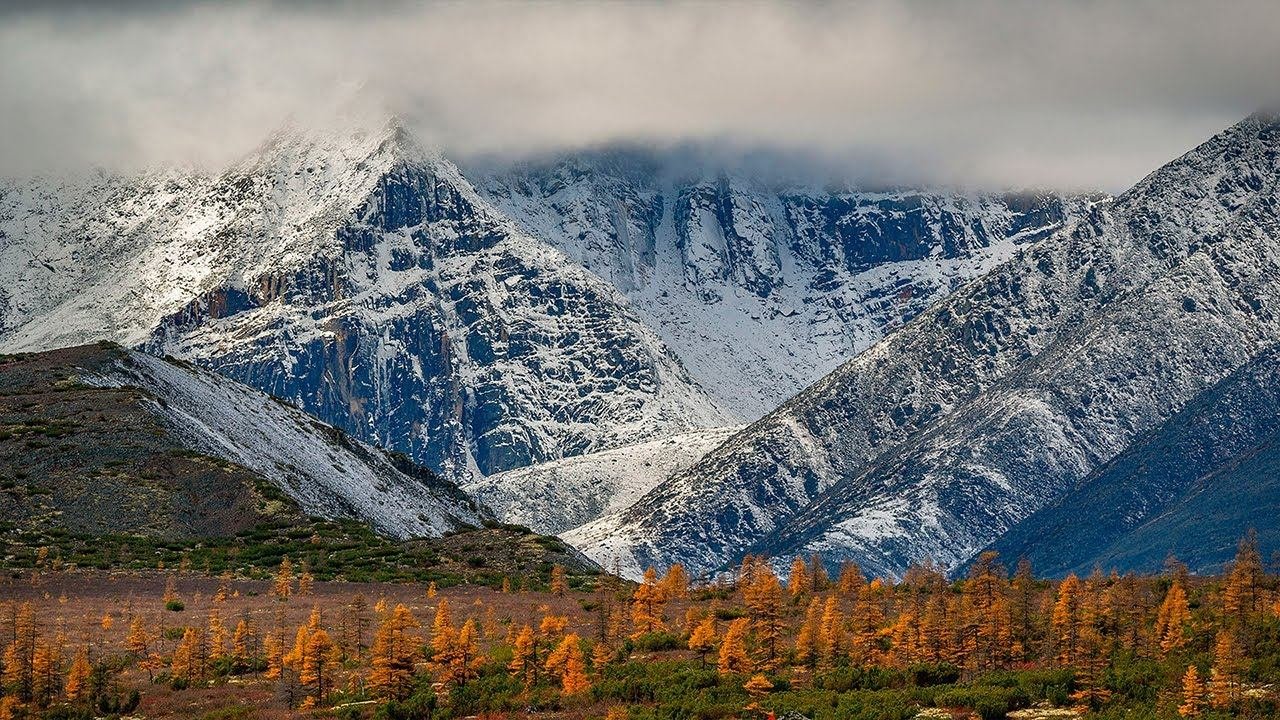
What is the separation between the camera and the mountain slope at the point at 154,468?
506 feet

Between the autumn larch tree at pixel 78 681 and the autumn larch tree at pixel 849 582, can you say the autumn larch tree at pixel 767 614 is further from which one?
the autumn larch tree at pixel 78 681

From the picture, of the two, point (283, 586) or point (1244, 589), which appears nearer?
point (1244, 589)

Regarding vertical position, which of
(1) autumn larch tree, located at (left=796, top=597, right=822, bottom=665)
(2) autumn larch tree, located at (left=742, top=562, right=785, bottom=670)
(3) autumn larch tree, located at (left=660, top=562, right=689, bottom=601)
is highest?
(3) autumn larch tree, located at (left=660, top=562, right=689, bottom=601)

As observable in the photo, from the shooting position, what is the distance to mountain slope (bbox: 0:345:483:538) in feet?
506

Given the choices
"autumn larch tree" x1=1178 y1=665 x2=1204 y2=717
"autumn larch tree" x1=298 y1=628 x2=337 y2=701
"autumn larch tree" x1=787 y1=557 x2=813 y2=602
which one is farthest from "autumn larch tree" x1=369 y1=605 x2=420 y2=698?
"autumn larch tree" x1=787 y1=557 x2=813 y2=602

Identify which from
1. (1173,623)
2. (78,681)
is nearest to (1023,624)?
(1173,623)

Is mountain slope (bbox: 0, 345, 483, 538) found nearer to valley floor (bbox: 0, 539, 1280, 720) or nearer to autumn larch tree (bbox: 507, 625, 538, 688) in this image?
valley floor (bbox: 0, 539, 1280, 720)

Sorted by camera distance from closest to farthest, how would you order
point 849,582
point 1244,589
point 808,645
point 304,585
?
1. point 808,645
2. point 1244,589
3. point 849,582
4. point 304,585

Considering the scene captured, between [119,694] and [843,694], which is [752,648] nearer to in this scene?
[843,694]

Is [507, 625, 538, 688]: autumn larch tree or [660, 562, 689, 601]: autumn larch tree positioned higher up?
[660, 562, 689, 601]: autumn larch tree

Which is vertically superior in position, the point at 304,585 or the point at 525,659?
the point at 304,585

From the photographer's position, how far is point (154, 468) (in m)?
165

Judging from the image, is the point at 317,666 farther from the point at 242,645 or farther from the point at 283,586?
the point at 283,586

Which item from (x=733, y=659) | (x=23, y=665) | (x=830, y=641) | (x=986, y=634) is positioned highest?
(x=986, y=634)
